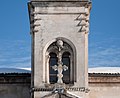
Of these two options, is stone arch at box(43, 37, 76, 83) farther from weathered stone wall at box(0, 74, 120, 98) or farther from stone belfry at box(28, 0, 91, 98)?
weathered stone wall at box(0, 74, 120, 98)

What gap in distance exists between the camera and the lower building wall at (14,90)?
3712 centimetres

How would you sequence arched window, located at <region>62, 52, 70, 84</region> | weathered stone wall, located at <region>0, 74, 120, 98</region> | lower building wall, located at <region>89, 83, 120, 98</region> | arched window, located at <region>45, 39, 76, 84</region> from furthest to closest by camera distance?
lower building wall, located at <region>89, 83, 120, 98</region> < weathered stone wall, located at <region>0, 74, 120, 98</region> < arched window, located at <region>62, 52, 70, 84</region> < arched window, located at <region>45, 39, 76, 84</region>

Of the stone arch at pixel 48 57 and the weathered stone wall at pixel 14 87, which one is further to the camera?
the weathered stone wall at pixel 14 87

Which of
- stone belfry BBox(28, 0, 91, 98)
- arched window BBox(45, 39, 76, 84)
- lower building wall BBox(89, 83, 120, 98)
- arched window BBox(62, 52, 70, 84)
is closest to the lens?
stone belfry BBox(28, 0, 91, 98)

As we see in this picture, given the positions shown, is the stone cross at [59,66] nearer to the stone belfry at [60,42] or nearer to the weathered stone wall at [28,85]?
the stone belfry at [60,42]

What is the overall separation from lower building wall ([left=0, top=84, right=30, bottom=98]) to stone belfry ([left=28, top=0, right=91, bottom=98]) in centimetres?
233

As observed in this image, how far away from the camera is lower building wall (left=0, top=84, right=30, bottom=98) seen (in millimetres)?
37125

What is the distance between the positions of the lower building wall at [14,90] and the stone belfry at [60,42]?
2.33 metres

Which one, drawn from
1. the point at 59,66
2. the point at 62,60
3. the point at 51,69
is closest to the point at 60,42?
the point at 62,60

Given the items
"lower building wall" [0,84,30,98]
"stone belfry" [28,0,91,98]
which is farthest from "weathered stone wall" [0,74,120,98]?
"stone belfry" [28,0,91,98]

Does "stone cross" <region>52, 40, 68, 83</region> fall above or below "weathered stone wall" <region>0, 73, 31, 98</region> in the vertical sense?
above

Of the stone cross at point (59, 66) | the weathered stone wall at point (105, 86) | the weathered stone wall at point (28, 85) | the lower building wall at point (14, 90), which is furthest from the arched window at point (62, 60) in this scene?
the lower building wall at point (14, 90)

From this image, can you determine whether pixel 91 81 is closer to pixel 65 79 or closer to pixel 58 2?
pixel 65 79

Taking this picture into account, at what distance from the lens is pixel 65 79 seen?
1389 inches
